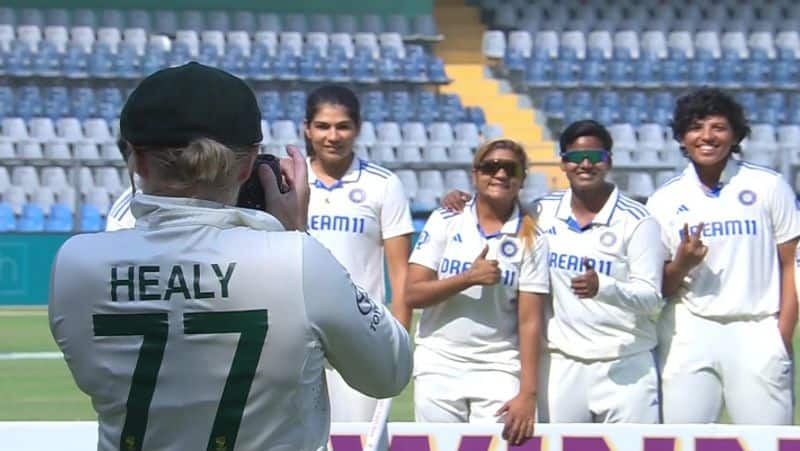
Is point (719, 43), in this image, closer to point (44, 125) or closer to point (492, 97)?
point (492, 97)

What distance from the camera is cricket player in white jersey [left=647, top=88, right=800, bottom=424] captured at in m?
5.20

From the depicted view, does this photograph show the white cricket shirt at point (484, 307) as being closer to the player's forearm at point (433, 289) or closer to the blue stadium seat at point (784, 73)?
the player's forearm at point (433, 289)

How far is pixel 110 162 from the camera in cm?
1545

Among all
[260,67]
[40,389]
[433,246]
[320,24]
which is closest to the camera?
[433,246]

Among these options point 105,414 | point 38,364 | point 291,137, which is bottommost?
point 38,364

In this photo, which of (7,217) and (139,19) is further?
(139,19)

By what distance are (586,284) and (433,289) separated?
558 mm

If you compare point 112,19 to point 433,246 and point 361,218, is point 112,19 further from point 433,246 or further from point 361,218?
point 433,246

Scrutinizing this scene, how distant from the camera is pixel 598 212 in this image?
205 inches

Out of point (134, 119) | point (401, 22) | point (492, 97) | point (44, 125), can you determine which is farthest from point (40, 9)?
point (134, 119)

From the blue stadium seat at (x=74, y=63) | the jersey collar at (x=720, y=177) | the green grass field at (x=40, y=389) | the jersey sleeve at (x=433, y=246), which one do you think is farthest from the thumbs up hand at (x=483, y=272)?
the blue stadium seat at (x=74, y=63)

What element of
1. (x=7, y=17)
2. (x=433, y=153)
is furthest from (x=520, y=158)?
(x=7, y=17)

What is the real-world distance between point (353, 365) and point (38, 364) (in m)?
9.04

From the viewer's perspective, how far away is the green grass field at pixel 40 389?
8555 millimetres
